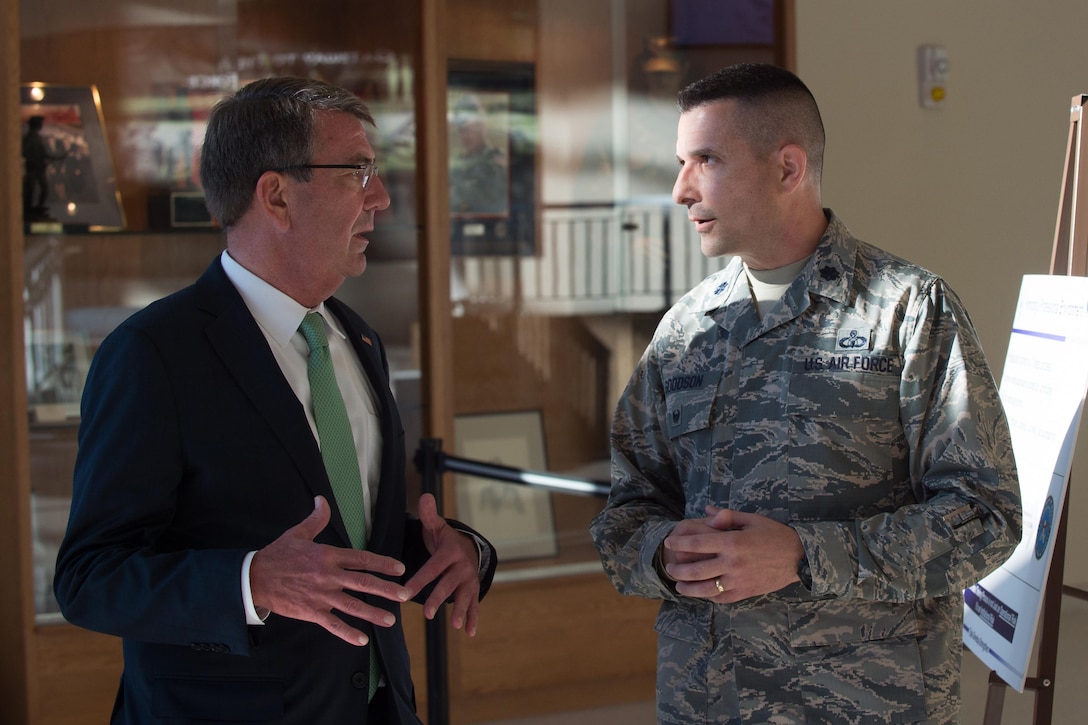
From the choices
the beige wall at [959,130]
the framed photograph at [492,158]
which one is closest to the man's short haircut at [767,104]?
the framed photograph at [492,158]

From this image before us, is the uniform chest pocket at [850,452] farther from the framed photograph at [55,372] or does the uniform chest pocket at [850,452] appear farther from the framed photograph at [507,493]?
the framed photograph at [55,372]

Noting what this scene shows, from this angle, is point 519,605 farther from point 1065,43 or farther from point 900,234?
point 1065,43

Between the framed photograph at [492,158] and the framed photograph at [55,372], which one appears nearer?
the framed photograph at [55,372]

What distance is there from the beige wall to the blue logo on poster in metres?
2.27

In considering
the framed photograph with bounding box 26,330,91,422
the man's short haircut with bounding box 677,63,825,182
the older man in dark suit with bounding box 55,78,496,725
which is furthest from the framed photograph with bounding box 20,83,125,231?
the man's short haircut with bounding box 677,63,825,182

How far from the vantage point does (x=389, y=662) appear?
1.59m

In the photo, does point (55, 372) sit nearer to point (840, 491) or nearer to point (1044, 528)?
point (840, 491)

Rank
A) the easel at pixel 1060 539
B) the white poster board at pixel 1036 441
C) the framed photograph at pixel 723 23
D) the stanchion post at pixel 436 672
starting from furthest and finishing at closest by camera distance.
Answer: the framed photograph at pixel 723 23 → the stanchion post at pixel 436 672 → the easel at pixel 1060 539 → the white poster board at pixel 1036 441

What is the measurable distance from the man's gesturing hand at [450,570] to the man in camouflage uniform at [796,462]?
0.78 feet

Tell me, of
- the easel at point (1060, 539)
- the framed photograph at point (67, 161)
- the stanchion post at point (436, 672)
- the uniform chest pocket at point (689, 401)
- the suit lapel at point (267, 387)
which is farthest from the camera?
the framed photograph at point (67, 161)

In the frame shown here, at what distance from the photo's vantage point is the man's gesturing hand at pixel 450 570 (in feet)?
5.11

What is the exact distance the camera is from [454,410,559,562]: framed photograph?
3605 mm

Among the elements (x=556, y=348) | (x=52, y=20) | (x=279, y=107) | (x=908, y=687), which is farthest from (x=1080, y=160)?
(x=52, y=20)

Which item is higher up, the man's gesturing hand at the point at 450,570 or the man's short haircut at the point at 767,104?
the man's short haircut at the point at 767,104
